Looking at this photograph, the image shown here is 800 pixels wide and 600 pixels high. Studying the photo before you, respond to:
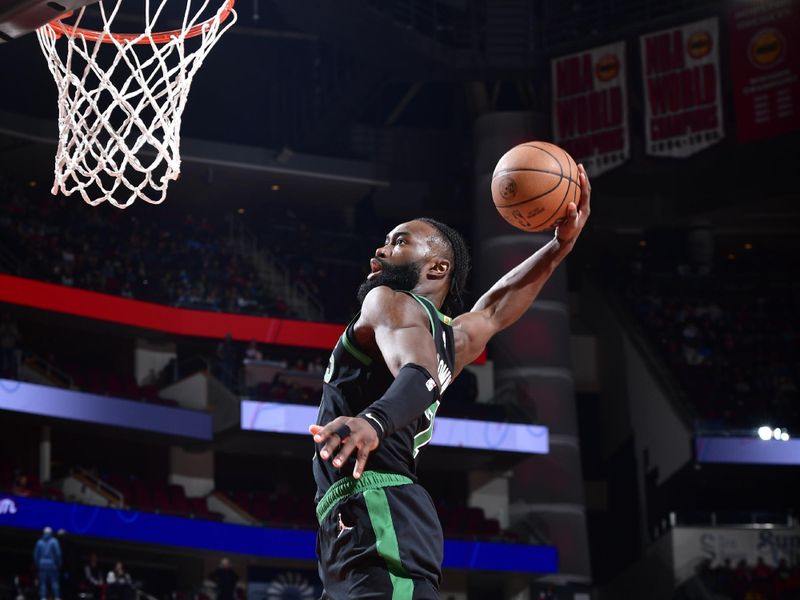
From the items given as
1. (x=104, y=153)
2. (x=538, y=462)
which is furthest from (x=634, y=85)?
(x=104, y=153)

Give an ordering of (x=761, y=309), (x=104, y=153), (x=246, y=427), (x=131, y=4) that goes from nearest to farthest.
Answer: (x=104, y=153) < (x=246, y=427) < (x=131, y=4) < (x=761, y=309)

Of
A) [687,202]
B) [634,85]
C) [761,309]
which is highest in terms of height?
[634,85]

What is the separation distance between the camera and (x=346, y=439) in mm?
3049

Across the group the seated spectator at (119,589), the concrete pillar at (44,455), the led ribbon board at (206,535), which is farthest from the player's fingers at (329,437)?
the concrete pillar at (44,455)

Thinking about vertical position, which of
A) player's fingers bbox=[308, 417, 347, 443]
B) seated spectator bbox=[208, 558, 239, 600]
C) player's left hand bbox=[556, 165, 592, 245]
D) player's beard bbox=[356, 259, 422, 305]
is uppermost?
player's left hand bbox=[556, 165, 592, 245]

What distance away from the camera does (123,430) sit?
2133 centimetres

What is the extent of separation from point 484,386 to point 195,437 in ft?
20.4

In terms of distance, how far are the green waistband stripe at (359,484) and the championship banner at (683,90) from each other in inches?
789

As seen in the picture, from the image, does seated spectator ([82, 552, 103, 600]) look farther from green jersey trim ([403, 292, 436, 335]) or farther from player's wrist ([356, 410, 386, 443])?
player's wrist ([356, 410, 386, 443])

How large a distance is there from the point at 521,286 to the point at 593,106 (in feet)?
65.0

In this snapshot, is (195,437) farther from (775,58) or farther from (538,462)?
(775,58)

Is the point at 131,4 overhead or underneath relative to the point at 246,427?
overhead

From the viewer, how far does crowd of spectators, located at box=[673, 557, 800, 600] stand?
2138 cm

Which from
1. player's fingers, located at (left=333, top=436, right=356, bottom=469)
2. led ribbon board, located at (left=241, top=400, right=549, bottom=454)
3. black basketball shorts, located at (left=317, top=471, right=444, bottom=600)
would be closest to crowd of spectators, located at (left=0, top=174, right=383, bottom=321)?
led ribbon board, located at (left=241, top=400, right=549, bottom=454)
